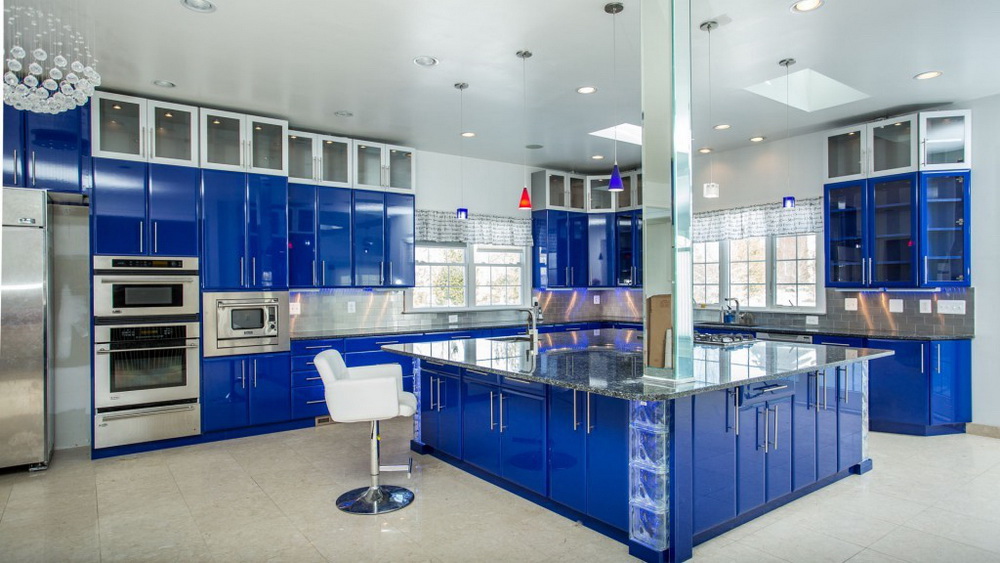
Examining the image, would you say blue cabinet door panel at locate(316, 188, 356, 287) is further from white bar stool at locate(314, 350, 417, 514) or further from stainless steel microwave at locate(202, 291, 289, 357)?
white bar stool at locate(314, 350, 417, 514)

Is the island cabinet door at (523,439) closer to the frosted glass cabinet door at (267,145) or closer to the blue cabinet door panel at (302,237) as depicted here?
the blue cabinet door panel at (302,237)

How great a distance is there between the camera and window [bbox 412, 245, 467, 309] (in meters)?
7.05

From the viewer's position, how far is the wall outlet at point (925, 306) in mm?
5613

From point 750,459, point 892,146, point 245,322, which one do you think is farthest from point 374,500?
point 892,146

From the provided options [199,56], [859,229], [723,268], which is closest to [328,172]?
[199,56]

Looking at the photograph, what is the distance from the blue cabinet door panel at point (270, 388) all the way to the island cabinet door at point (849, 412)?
4478mm

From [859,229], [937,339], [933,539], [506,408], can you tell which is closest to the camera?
[933,539]

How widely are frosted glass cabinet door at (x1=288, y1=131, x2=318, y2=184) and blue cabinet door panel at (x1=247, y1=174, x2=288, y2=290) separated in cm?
30

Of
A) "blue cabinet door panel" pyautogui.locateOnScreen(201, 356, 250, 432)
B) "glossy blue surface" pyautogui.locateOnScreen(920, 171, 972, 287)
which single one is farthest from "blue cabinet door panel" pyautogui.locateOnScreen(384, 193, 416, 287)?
"glossy blue surface" pyautogui.locateOnScreen(920, 171, 972, 287)

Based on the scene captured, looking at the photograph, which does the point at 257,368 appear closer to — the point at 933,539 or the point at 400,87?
the point at 400,87

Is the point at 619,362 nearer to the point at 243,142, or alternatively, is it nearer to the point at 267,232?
the point at 267,232

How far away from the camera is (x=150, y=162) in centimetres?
496

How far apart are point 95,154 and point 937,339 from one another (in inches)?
281

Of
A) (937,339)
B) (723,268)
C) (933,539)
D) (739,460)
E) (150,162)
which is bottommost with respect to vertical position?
(933,539)
